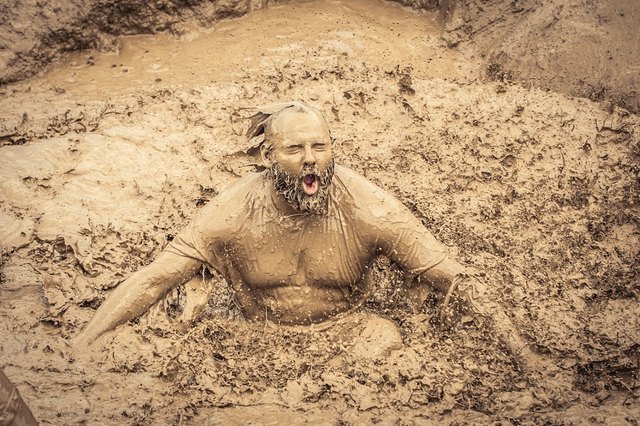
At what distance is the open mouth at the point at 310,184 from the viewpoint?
5988mm

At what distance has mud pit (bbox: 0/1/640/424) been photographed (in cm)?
599

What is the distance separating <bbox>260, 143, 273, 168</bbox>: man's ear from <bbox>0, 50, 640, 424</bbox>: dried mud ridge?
970 millimetres

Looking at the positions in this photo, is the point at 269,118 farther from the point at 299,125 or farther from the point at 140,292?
the point at 140,292

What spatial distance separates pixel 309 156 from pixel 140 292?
1.16 meters

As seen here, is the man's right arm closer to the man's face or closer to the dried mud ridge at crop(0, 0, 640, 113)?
the man's face

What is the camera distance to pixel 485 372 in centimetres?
621

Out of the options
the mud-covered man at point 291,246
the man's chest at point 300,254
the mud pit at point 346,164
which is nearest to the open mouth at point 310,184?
the mud-covered man at point 291,246

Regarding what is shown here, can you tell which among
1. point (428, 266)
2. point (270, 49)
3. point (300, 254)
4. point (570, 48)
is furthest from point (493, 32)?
point (300, 254)

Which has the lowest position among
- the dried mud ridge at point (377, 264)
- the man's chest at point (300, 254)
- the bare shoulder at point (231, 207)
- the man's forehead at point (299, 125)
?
the dried mud ridge at point (377, 264)

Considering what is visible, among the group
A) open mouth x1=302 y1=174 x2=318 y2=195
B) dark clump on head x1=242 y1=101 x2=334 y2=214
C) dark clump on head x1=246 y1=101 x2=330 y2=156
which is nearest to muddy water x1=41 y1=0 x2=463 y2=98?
dark clump on head x1=246 y1=101 x2=330 y2=156

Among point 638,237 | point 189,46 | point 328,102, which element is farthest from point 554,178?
point 189,46

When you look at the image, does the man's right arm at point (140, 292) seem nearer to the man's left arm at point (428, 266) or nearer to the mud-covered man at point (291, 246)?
the mud-covered man at point (291, 246)

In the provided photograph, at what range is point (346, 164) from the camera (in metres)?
8.09

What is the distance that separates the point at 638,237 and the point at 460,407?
83.6 inches
